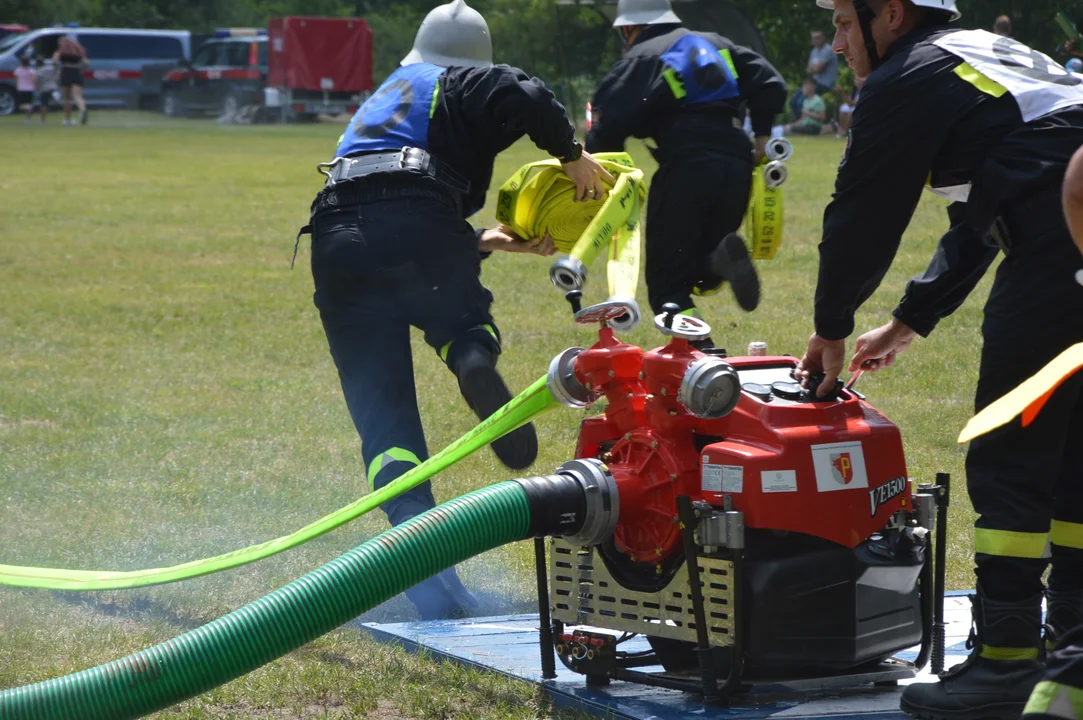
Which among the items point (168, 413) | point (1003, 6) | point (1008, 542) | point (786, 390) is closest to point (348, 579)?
point (786, 390)

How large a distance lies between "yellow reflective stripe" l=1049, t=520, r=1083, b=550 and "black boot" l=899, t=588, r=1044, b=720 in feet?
0.79

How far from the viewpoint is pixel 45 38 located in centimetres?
3881

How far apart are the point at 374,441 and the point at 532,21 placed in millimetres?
35057

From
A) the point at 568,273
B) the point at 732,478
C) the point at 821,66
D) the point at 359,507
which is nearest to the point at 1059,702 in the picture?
the point at 732,478

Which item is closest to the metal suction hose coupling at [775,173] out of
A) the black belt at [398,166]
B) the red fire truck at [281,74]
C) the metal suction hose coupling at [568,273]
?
the black belt at [398,166]

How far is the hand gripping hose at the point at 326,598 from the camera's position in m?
3.01

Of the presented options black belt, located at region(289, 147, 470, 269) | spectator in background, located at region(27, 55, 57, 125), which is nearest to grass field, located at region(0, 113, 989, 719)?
black belt, located at region(289, 147, 470, 269)

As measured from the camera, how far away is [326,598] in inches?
123

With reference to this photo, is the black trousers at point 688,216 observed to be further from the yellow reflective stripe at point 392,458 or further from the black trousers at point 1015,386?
the black trousers at point 1015,386

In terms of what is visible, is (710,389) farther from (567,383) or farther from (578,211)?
(578,211)

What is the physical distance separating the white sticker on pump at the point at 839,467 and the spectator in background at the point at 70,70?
33.4 meters

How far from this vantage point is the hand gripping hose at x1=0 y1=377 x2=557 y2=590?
12.6 ft

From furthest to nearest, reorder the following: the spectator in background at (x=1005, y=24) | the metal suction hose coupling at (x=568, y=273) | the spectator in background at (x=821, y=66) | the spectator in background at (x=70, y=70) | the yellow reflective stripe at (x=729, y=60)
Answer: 1. the spectator in background at (x=70, y=70)
2. the spectator in background at (x=821, y=66)
3. the spectator in background at (x=1005, y=24)
4. the yellow reflective stripe at (x=729, y=60)
5. the metal suction hose coupling at (x=568, y=273)

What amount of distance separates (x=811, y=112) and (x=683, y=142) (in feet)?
71.7
